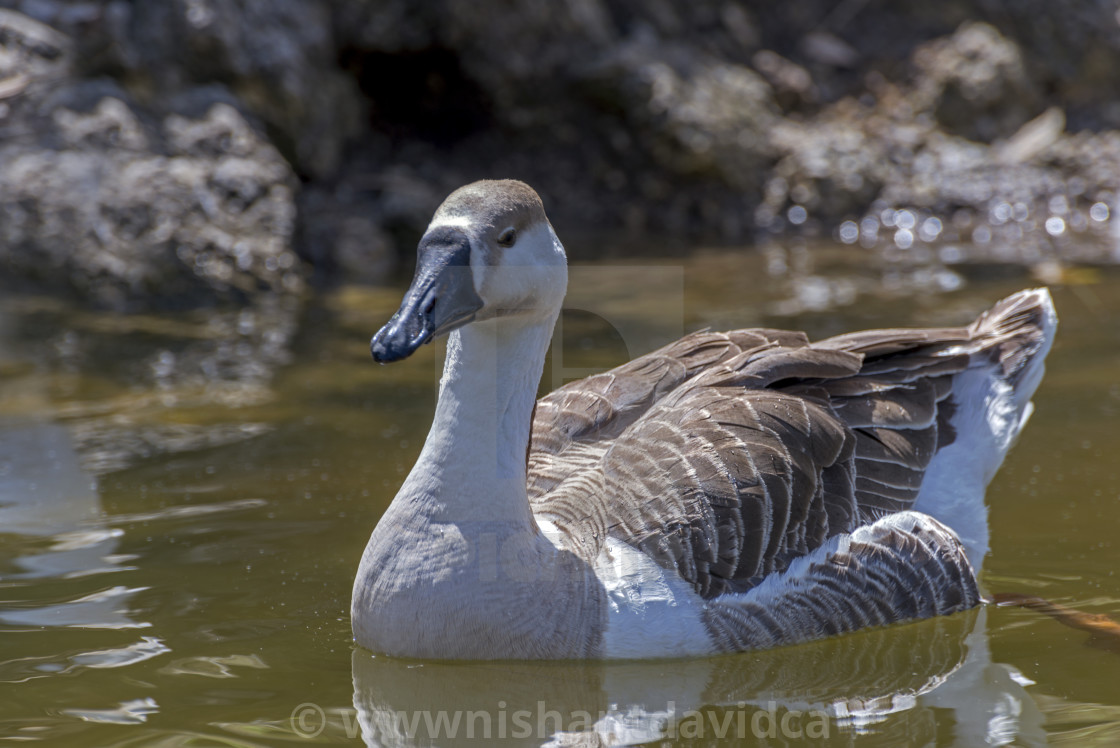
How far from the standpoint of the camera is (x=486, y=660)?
4.43 meters

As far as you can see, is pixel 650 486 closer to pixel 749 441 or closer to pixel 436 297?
pixel 749 441

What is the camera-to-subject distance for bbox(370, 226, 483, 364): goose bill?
3.93m

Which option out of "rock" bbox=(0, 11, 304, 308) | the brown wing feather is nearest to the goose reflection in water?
the brown wing feather

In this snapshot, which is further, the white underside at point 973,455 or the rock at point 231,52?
the rock at point 231,52

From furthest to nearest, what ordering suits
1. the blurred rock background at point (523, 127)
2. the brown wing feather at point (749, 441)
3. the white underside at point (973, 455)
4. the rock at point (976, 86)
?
the rock at point (976, 86)
the blurred rock background at point (523, 127)
the white underside at point (973, 455)
the brown wing feather at point (749, 441)

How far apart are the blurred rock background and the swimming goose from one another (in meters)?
6.09

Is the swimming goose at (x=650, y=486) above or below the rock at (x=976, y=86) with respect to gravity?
below

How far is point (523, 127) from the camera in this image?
13.5 meters

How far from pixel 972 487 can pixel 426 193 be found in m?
7.71

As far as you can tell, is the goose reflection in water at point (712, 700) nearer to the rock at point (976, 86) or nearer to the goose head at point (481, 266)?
the goose head at point (481, 266)

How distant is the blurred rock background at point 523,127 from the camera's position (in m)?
10.5

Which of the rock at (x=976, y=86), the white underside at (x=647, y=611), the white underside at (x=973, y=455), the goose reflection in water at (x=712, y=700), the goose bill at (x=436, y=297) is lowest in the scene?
the goose reflection in water at (x=712, y=700)

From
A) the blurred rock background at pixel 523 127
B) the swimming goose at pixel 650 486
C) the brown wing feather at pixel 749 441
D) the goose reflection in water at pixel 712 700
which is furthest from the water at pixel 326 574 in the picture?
the blurred rock background at pixel 523 127

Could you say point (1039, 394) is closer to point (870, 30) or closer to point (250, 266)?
point (250, 266)
